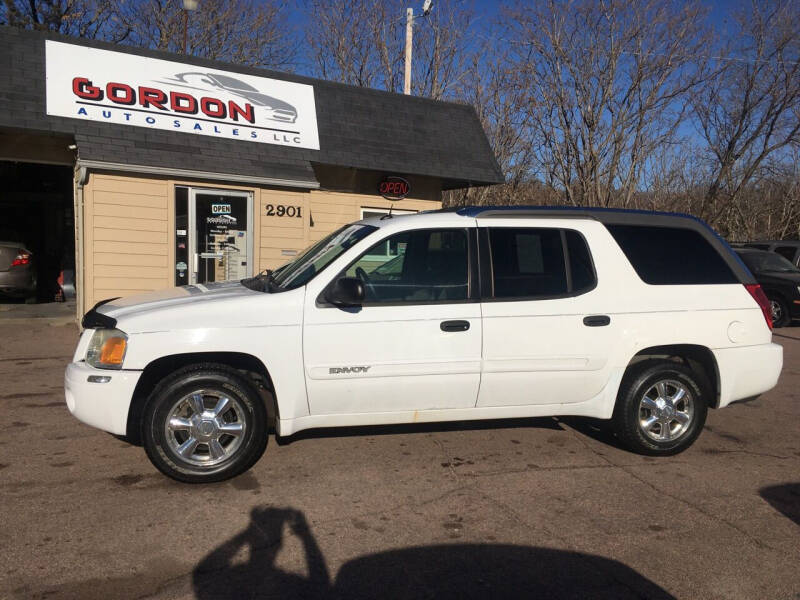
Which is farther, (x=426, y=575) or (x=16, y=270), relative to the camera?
(x=16, y=270)

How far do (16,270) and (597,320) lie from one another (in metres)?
11.4

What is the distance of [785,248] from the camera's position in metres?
15.0

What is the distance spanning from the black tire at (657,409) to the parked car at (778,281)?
32.2ft

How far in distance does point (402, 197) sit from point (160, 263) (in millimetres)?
5192

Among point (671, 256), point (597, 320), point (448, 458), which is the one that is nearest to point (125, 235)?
point (448, 458)

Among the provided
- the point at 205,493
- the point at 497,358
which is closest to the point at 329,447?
the point at 205,493

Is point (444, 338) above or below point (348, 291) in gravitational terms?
below

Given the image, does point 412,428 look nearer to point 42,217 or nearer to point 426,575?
point 426,575

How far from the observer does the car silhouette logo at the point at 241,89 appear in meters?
11.2

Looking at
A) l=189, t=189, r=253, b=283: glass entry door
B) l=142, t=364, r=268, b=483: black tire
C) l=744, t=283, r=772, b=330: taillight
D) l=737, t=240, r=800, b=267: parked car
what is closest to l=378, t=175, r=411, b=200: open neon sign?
l=189, t=189, r=253, b=283: glass entry door

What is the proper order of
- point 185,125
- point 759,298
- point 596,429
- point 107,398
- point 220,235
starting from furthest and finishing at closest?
1. point 220,235
2. point 185,125
3. point 596,429
4. point 759,298
5. point 107,398

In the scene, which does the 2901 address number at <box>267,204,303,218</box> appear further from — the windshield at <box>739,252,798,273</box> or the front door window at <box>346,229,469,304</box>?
the windshield at <box>739,252,798,273</box>

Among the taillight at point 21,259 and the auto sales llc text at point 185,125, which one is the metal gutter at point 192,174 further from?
the taillight at point 21,259

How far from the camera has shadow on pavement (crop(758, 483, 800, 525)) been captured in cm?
416
